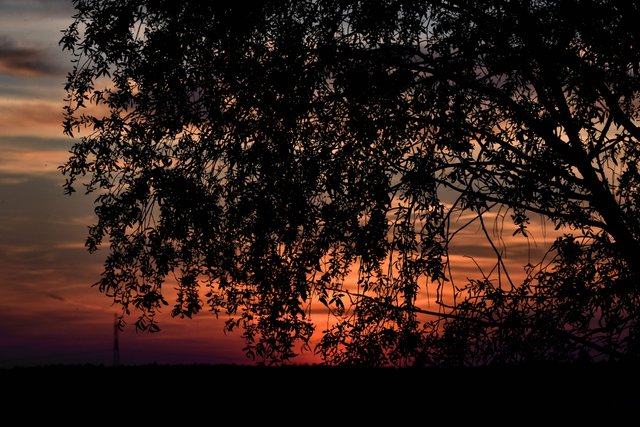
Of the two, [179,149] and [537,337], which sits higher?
[179,149]

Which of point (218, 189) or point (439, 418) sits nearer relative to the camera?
point (439, 418)

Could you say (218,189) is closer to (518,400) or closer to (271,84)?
(271,84)

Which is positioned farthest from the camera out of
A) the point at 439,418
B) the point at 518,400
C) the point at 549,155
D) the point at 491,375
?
the point at 549,155

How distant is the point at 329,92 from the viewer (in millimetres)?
13938

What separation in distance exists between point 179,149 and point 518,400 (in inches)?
272

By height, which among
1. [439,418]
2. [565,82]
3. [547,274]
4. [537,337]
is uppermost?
[565,82]

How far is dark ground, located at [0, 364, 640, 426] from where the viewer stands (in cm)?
1137

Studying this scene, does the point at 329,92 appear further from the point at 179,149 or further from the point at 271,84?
the point at 179,149

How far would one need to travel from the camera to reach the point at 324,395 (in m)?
12.1

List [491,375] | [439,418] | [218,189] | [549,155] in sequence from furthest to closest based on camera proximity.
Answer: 1. [549,155]
2. [218,189]
3. [491,375]
4. [439,418]

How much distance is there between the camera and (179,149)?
47.2ft

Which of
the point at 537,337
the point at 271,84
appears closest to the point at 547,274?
the point at 537,337

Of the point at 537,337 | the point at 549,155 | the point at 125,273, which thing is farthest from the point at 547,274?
the point at 125,273

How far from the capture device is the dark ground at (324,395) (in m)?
11.4
